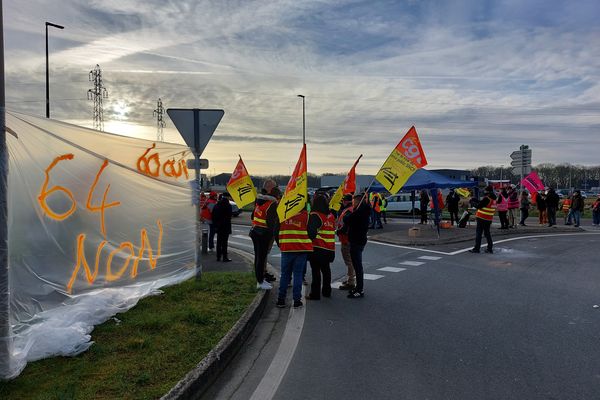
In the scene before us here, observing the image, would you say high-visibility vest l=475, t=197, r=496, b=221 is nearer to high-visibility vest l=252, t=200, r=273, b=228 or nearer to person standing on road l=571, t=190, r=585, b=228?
high-visibility vest l=252, t=200, r=273, b=228

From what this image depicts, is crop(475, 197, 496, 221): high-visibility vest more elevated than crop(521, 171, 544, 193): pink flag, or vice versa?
crop(521, 171, 544, 193): pink flag

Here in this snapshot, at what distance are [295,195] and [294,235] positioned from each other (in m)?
0.66

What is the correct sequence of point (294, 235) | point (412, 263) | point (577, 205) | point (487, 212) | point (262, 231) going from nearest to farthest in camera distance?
point (294, 235) → point (262, 231) → point (412, 263) → point (487, 212) → point (577, 205)

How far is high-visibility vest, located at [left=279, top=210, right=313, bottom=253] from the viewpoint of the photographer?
719 centimetres

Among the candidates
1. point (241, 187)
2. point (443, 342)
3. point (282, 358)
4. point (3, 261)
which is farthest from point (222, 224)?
point (3, 261)

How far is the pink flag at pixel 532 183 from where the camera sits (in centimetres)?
2190

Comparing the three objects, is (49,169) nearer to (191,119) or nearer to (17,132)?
(17,132)

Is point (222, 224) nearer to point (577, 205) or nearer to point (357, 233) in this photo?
point (357, 233)

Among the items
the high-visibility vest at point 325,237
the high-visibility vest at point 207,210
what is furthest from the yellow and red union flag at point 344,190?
the high-visibility vest at point 207,210

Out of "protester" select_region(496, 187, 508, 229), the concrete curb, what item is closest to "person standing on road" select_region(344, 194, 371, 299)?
the concrete curb

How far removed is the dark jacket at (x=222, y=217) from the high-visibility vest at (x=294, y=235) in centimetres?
497

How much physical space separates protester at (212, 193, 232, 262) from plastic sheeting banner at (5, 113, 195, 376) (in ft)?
11.8

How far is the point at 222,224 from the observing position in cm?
1195

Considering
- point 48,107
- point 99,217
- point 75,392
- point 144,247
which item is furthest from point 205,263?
point 48,107
